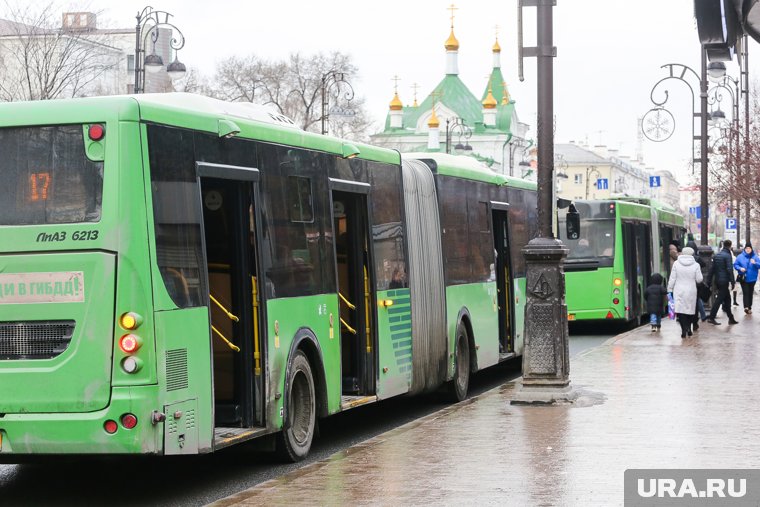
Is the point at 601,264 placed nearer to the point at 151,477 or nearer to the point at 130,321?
the point at 151,477

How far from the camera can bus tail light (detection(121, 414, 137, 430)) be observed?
29.9 feet

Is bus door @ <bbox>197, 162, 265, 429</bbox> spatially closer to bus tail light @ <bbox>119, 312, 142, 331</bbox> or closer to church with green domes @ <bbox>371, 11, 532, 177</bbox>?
bus tail light @ <bbox>119, 312, 142, 331</bbox>

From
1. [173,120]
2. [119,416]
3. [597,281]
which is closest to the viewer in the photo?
[119,416]

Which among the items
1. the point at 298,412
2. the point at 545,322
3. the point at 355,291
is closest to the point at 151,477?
the point at 298,412

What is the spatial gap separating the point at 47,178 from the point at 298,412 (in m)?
3.38

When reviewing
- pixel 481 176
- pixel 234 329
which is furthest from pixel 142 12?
pixel 234 329

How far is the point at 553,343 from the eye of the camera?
15.3 metres

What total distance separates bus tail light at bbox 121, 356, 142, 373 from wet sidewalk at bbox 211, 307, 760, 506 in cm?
102

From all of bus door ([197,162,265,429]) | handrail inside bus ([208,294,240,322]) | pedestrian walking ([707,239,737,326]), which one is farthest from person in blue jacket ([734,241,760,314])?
handrail inside bus ([208,294,240,322])

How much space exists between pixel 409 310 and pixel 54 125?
6.19 m

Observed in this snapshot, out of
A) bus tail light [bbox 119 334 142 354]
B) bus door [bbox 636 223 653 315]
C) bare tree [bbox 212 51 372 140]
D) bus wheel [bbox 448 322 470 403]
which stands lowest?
bus wheel [bbox 448 322 470 403]

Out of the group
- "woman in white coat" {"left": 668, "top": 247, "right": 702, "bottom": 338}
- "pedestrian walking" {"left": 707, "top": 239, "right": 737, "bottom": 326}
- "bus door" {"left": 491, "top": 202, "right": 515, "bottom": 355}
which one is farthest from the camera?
"pedestrian walking" {"left": 707, "top": 239, "right": 737, "bottom": 326}

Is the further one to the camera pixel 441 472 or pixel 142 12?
pixel 142 12

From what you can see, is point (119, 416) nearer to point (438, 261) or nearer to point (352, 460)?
point (352, 460)
